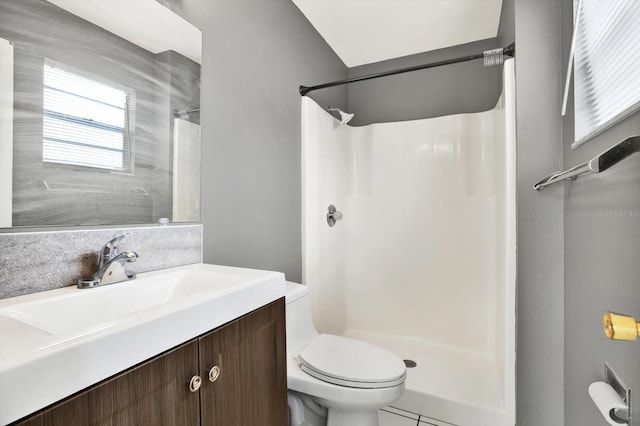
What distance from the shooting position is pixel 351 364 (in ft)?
4.22

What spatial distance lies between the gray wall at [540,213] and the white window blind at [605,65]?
0.75ft

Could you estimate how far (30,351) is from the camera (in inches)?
16.6

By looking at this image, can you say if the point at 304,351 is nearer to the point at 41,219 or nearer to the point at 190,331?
the point at 190,331

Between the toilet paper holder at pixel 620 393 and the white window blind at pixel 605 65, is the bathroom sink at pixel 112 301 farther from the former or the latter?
the white window blind at pixel 605 65

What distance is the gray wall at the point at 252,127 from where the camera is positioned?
1.31 m

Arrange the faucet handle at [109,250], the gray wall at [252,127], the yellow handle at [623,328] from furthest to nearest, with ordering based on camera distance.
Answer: the gray wall at [252,127]
the faucet handle at [109,250]
the yellow handle at [623,328]

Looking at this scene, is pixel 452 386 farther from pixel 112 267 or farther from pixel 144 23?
pixel 144 23

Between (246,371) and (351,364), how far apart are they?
624 millimetres

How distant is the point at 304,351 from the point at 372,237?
135 centimetres

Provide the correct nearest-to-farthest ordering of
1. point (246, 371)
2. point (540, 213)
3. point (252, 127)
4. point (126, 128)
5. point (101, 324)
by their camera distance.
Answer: point (101, 324) → point (246, 371) → point (126, 128) → point (540, 213) → point (252, 127)

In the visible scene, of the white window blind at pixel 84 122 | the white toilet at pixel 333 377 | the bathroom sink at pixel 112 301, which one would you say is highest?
the white window blind at pixel 84 122

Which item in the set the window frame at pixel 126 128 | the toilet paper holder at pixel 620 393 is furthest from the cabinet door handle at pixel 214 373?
the toilet paper holder at pixel 620 393

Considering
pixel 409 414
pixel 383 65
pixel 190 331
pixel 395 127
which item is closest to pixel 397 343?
pixel 409 414

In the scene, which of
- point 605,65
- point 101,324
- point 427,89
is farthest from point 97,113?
point 427,89
